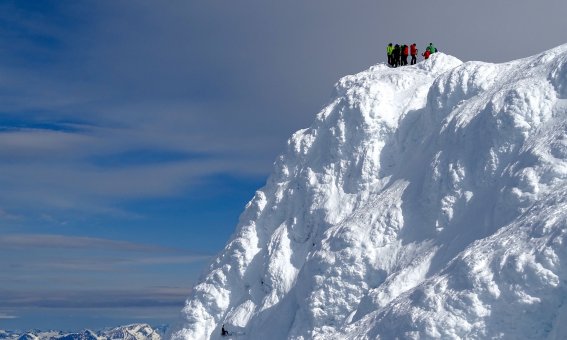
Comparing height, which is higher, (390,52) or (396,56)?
(390,52)

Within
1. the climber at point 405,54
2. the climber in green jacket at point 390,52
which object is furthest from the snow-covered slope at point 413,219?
the climber at point 405,54

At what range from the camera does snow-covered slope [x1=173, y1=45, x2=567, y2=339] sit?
24719 millimetres

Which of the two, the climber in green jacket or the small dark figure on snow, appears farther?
the climber in green jacket

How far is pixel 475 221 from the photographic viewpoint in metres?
32.3

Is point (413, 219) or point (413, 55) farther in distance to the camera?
point (413, 55)

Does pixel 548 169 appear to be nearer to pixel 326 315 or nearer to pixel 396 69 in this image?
pixel 326 315

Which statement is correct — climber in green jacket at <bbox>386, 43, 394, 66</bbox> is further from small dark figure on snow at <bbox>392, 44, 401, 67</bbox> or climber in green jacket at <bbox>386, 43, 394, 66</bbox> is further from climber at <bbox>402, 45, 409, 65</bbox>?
climber at <bbox>402, 45, 409, 65</bbox>

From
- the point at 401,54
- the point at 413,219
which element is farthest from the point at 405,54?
the point at 413,219

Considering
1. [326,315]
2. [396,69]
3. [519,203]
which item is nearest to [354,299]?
[326,315]

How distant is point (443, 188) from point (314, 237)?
454 inches

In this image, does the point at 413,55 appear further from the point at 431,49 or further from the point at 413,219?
the point at 413,219

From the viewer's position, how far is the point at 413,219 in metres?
36.9

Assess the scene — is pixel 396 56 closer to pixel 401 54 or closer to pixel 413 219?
pixel 401 54

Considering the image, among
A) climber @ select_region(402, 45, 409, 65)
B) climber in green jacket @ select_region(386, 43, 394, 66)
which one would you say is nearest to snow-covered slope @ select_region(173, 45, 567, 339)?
climber in green jacket @ select_region(386, 43, 394, 66)
